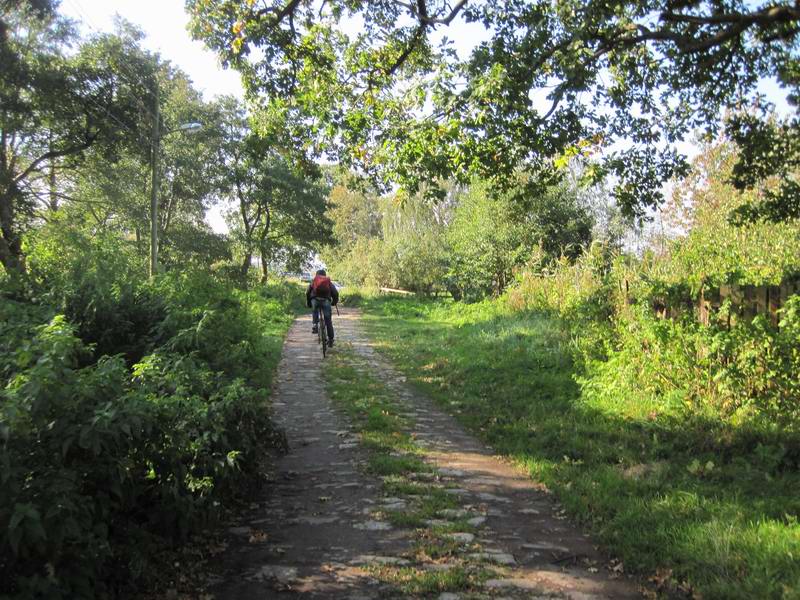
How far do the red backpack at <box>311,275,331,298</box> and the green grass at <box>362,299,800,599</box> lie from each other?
155 inches

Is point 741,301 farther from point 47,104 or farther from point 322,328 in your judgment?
point 47,104

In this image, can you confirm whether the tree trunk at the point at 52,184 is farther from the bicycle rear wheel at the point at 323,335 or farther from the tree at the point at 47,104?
the bicycle rear wheel at the point at 323,335

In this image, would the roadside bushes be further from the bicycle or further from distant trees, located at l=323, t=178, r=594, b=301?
distant trees, located at l=323, t=178, r=594, b=301

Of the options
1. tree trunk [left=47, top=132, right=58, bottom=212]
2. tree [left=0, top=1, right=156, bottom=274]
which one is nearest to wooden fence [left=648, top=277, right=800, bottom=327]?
tree [left=0, top=1, right=156, bottom=274]

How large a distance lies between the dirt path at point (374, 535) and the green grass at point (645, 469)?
A: 0.31 m

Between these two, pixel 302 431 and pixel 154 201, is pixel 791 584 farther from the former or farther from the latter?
pixel 154 201

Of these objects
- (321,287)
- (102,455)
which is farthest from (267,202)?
(102,455)

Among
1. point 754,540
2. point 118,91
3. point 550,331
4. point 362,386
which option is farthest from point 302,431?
point 118,91

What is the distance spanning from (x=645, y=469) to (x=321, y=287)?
918 cm

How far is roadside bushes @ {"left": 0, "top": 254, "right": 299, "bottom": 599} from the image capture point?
245 centimetres

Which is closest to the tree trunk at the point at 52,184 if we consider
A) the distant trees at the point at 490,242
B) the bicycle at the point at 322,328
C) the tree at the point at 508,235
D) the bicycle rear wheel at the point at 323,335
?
the distant trees at the point at 490,242

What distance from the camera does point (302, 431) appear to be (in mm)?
6930

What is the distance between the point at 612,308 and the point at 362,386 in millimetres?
4450

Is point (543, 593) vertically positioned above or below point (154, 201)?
below
